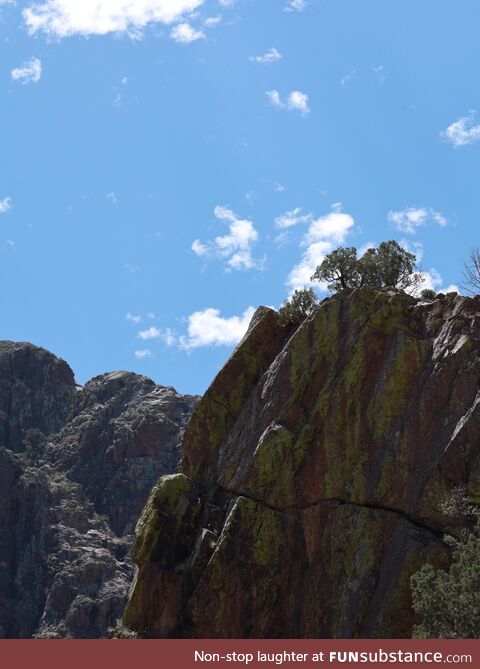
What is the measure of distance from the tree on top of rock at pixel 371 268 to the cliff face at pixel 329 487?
835cm

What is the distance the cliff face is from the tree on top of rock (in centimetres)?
835

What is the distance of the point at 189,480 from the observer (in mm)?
60188

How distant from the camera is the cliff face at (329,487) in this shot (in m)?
47.3

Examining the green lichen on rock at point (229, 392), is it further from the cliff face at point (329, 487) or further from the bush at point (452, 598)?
the bush at point (452, 598)

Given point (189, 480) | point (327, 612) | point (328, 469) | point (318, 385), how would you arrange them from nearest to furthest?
1. point (327, 612)
2. point (328, 469)
3. point (318, 385)
4. point (189, 480)

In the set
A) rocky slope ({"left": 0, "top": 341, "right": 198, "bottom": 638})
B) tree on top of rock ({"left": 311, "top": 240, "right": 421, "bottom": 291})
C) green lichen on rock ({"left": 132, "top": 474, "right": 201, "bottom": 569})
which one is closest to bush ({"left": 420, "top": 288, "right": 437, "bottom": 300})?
tree on top of rock ({"left": 311, "top": 240, "right": 421, "bottom": 291})

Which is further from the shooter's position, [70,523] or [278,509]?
[70,523]

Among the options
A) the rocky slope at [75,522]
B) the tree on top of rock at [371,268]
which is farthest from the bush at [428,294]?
the rocky slope at [75,522]

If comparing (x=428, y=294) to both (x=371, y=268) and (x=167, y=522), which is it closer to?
(x=371, y=268)
